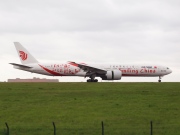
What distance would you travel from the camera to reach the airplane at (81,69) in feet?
210

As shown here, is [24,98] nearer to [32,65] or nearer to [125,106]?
[125,106]

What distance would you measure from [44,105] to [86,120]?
638 centimetres

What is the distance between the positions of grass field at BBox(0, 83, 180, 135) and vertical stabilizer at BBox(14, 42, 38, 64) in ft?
93.3

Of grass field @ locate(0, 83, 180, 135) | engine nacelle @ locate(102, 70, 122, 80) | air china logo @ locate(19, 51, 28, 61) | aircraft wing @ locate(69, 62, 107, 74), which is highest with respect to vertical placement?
air china logo @ locate(19, 51, 28, 61)

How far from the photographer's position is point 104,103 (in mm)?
33344

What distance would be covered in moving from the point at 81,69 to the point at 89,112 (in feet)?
118

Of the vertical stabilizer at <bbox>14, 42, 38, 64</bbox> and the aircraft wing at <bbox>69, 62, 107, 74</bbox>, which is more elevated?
the vertical stabilizer at <bbox>14, 42, 38, 64</bbox>

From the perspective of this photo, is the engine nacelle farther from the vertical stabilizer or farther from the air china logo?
the air china logo

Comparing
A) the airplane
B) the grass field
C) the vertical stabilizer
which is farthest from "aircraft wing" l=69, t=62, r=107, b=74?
the grass field

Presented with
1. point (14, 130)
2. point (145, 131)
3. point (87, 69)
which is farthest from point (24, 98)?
point (87, 69)

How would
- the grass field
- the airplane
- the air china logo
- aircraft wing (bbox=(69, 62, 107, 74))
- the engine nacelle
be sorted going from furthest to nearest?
the air china logo, the airplane, aircraft wing (bbox=(69, 62, 107, 74)), the engine nacelle, the grass field

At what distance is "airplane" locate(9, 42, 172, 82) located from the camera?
210 ft

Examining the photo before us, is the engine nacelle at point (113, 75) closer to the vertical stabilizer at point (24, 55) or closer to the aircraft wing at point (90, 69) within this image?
the aircraft wing at point (90, 69)

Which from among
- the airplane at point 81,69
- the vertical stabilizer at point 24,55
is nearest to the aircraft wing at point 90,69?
the airplane at point 81,69
